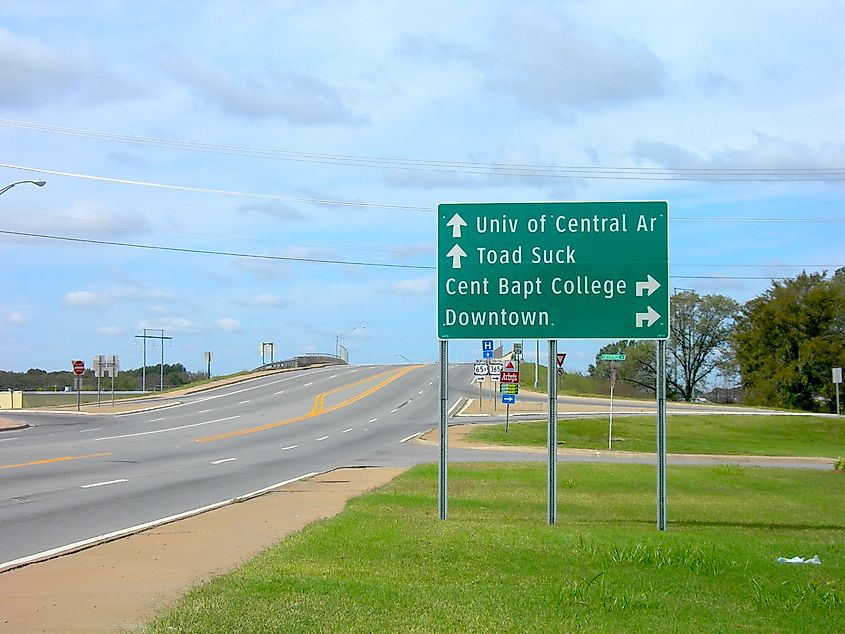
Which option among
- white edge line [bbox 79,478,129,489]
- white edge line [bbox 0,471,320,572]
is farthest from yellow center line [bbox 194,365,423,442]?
white edge line [bbox 0,471,320,572]

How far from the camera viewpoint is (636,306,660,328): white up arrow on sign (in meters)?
15.0

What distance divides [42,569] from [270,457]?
62.1 feet

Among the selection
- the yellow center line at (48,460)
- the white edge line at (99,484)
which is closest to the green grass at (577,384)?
the yellow center line at (48,460)

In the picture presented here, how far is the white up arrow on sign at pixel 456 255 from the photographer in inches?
603

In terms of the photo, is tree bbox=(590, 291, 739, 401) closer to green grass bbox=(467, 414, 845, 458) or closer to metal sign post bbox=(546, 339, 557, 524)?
green grass bbox=(467, 414, 845, 458)

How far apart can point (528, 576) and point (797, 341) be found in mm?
72329

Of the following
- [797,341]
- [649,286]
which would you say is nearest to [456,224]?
[649,286]

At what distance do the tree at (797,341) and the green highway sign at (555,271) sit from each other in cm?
6323

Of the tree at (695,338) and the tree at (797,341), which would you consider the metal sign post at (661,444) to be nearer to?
the tree at (797,341)

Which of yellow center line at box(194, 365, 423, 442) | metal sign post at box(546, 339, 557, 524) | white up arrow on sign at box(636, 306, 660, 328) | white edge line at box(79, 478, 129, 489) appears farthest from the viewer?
yellow center line at box(194, 365, 423, 442)

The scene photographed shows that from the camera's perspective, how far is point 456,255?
1534cm

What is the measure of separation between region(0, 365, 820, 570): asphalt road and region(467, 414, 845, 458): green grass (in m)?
4.68

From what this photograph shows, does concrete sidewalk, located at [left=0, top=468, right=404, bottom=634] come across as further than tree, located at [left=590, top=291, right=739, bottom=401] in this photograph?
No

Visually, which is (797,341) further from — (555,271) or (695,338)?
(555,271)
